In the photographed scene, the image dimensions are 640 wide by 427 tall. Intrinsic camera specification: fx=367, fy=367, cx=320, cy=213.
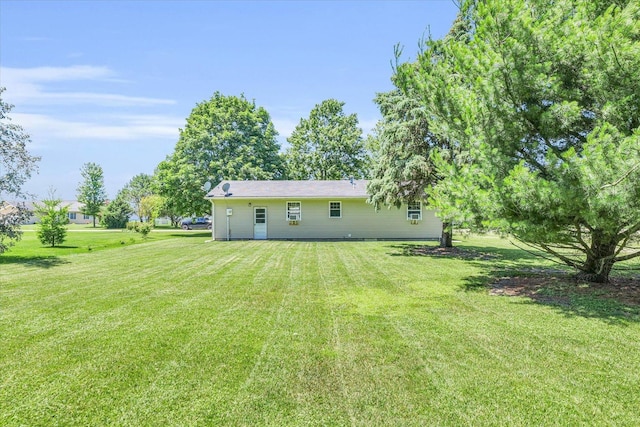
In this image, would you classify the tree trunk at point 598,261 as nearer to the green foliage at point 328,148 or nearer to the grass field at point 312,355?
the grass field at point 312,355

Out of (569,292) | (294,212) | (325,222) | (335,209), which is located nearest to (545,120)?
(569,292)

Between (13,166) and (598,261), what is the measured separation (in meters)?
17.1

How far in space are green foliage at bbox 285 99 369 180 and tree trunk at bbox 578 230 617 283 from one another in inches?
1202

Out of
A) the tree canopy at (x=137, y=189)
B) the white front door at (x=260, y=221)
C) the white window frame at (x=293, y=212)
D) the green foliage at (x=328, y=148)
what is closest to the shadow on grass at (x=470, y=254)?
the white window frame at (x=293, y=212)

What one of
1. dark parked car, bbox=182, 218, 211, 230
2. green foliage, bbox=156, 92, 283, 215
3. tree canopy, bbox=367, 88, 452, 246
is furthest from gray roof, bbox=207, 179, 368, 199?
dark parked car, bbox=182, 218, 211, 230

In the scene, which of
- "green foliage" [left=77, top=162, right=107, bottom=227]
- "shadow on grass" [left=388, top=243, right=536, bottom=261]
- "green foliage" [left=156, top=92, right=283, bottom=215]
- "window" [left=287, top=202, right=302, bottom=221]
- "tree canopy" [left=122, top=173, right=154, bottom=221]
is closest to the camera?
"shadow on grass" [left=388, top=243, right=536, bottom=261]

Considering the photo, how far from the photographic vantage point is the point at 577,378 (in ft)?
11.7

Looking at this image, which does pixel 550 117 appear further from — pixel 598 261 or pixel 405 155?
pixel 405 155

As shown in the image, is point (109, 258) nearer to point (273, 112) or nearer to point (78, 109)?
point (78, 109)

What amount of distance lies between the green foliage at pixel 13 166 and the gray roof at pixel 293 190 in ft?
29.1

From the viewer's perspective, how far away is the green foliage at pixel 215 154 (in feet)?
88.5

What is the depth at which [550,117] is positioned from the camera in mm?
6207

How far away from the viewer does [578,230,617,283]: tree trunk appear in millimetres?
7281

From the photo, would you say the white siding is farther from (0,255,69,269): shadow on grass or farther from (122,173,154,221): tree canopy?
(122,173,154,221): tree canopy
